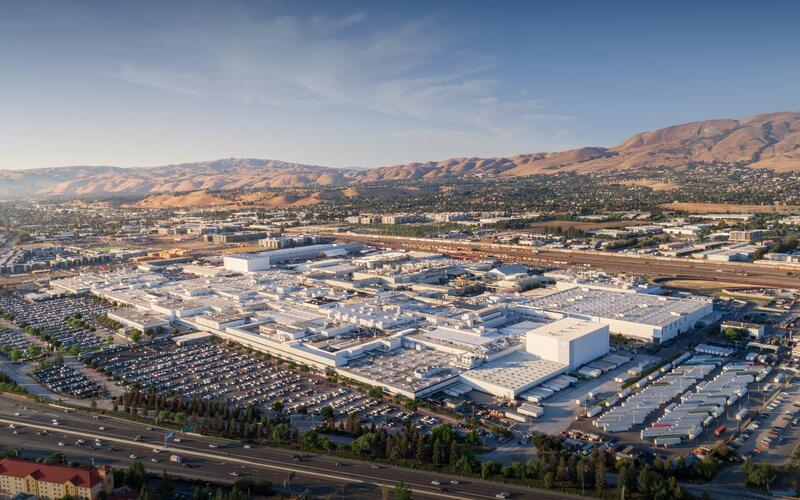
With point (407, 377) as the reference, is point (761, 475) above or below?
below

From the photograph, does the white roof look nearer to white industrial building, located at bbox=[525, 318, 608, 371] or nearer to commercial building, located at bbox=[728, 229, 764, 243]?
white industrial building, located at bbox=[525, 318, 608, 371]

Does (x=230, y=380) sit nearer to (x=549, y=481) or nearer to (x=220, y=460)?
(x=220, y=460)

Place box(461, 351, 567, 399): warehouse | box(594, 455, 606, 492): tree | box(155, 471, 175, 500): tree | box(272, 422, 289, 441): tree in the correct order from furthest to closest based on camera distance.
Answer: box(461, 351, 567, 399): warehouse, box(272, 422, 289, 441): tree, box(594, 455, 606, 492): tree, box(155, 471, 175, 500): tree

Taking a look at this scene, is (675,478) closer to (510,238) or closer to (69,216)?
(510,238)

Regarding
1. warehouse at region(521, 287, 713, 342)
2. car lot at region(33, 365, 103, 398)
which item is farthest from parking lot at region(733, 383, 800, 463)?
car lot at region(33, 365, 103, 398)

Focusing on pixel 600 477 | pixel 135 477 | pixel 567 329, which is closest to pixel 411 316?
pixel 567 329

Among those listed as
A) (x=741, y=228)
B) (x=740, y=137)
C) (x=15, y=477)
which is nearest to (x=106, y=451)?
(x=15, y=477)
